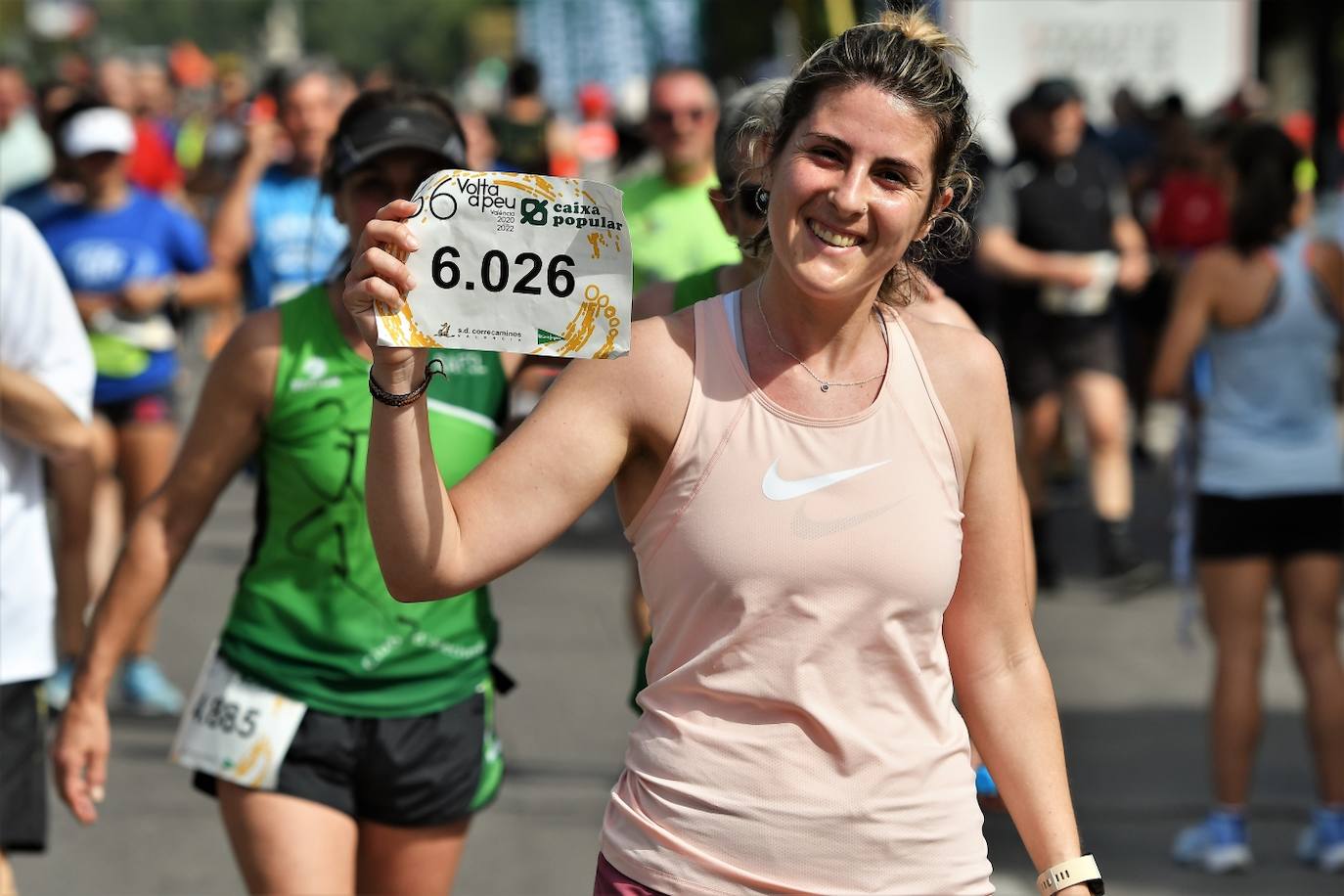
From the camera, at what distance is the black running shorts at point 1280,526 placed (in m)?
5.86

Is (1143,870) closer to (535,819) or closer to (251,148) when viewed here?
(535,819)

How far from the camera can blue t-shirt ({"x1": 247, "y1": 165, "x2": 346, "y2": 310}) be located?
8391 millimetres

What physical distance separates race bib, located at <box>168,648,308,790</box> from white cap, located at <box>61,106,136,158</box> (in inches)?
178

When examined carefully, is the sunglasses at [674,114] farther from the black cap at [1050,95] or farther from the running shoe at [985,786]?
the black cap at [1050,95]

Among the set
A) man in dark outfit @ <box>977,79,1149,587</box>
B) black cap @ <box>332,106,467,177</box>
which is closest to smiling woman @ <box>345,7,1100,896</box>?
black cap @ <box>332,106,467,177</box>

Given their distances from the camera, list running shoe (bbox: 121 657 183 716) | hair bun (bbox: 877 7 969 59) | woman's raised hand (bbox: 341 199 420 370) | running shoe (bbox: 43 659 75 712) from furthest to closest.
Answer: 1. running shoe (bbox: 121 657 183 716)
2. running shoe (bbox: 43 659 75 712)
3. hair bun (bbox: 877 7 969 59)
4. woman's raised hand (bbox: 341 199 420 370)

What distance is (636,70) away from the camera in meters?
27.1

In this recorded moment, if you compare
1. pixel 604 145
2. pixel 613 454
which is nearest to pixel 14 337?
pixel 613 454

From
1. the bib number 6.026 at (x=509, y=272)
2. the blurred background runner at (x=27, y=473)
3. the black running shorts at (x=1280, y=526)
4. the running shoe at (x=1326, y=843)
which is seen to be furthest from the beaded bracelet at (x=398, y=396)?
the running shoe at (x=1326, y=843)

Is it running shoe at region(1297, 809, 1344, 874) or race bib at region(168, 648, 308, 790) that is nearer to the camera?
race bib at region(168, 648, 308, 790)

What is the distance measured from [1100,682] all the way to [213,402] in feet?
16.5

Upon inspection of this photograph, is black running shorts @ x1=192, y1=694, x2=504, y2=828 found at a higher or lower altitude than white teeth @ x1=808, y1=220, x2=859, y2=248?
lower

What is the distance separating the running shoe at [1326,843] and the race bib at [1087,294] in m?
4.39

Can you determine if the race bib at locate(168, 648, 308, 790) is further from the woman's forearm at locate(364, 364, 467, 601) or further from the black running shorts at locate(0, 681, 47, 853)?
the woman's forearm at locate(364, 364, 467, 601)
